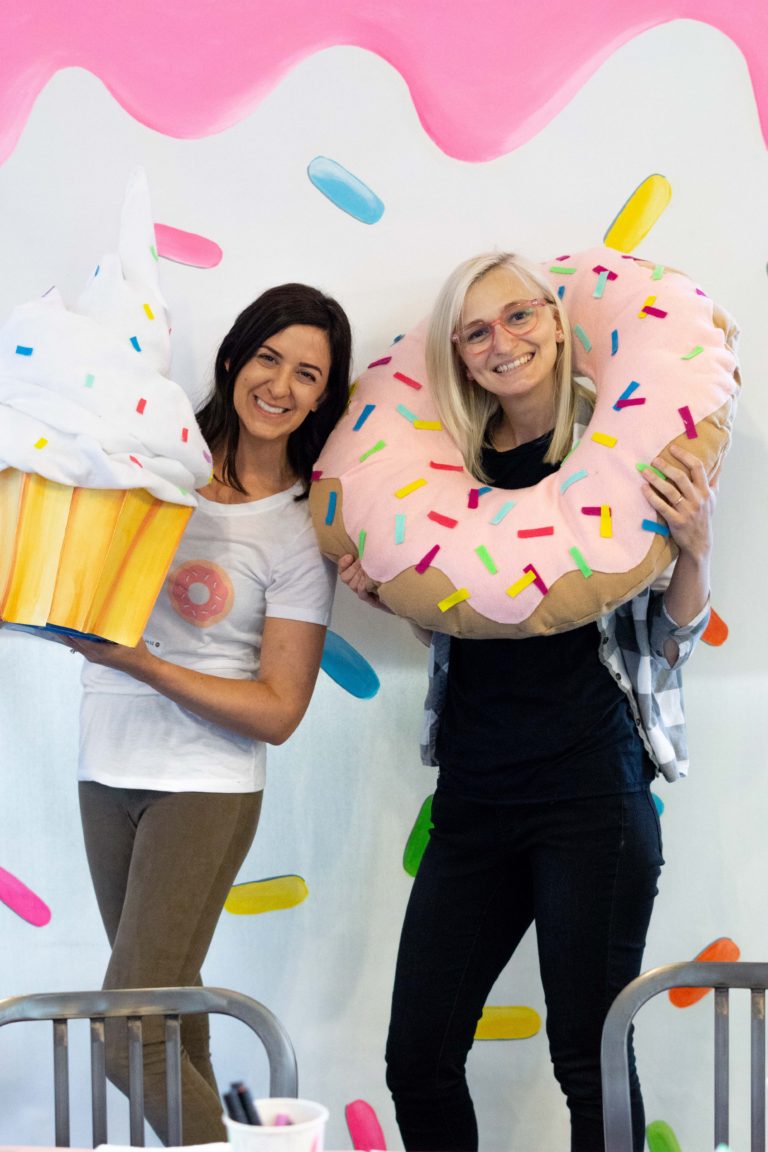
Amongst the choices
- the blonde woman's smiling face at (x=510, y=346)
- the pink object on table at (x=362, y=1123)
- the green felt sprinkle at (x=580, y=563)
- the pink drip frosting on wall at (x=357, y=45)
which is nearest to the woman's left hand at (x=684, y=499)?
the green felt sprinkle at (x=580, y=563)

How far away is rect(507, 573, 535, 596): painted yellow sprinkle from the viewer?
1408mm

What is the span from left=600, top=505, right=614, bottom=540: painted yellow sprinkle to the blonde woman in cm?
5

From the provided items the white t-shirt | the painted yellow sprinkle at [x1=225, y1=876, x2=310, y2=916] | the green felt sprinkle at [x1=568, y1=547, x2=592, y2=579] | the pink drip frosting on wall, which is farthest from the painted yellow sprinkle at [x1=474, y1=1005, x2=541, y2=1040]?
the pink drip frosting on wall

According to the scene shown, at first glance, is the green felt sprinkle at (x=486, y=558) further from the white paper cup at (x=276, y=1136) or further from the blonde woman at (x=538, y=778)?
the white paper cup at (x=276, y=1136)

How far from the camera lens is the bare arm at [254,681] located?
1415mm

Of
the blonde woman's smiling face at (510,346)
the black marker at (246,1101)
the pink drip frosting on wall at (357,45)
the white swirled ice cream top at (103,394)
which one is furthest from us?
the pink drip frosting on wall at (357,45)

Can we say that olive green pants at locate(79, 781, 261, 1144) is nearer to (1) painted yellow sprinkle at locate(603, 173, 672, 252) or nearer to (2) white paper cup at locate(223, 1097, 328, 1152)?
→ (2) white paper cup at locate(223, 1097, 328, 1152)

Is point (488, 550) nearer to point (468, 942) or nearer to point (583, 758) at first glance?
point (583, 758)

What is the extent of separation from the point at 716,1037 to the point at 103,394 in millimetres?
936

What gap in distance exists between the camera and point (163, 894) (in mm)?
1447

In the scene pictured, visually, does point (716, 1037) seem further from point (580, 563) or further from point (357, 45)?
point (357, 45)

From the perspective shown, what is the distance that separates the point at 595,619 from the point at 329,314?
0.57 meters

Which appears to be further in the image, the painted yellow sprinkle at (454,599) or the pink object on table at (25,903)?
the pink object on table at (25,903)

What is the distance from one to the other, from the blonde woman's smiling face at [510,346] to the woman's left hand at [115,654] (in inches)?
22.2
